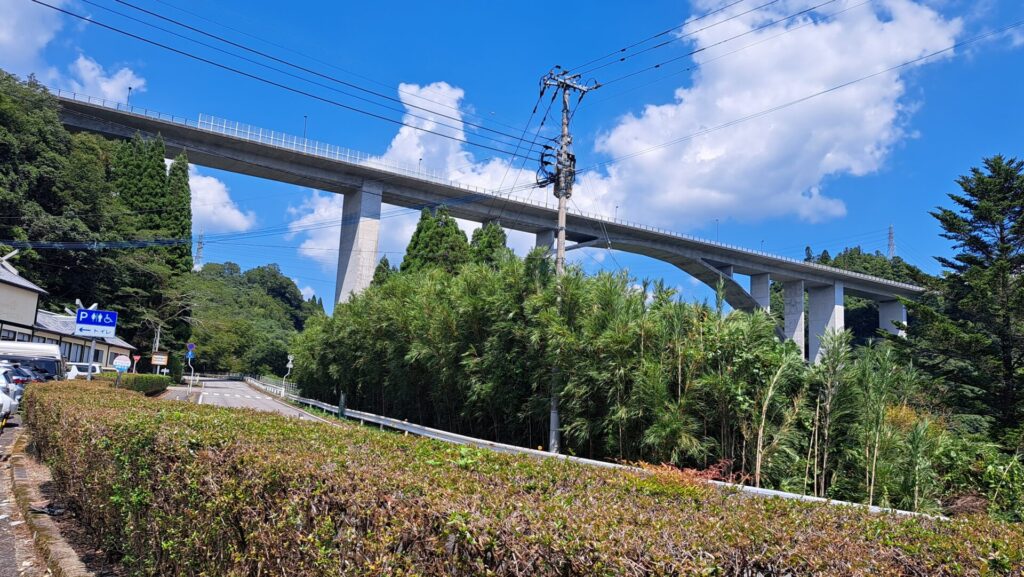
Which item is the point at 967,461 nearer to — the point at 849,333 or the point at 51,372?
the point at 849,333

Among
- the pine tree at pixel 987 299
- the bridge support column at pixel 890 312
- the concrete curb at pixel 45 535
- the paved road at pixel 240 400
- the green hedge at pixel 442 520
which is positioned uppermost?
the bridge support column at pixel 890 312

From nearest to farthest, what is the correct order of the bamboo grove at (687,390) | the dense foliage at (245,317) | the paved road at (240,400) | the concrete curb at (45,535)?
the concrete curb at (45,535) < the bamboo grove at (687,390) < the paved road at (240,400) < the dense foliage at (245,317)

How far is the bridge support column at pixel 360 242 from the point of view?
1602 inches

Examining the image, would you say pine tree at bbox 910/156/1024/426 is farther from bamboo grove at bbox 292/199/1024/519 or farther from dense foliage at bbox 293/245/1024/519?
dense foliage at bbox 293/245/1024/519

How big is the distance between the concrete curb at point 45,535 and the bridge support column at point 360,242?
109 feet

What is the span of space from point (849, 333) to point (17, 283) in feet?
98.7

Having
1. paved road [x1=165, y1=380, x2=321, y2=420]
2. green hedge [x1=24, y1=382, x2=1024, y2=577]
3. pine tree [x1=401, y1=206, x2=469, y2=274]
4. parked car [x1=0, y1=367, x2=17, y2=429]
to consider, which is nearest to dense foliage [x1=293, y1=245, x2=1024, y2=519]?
green hedge [x1=24, y1=382, x2=1024, y2=577]

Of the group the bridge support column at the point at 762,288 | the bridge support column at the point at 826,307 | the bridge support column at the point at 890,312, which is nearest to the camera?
the bridge support column at the point at 762,288

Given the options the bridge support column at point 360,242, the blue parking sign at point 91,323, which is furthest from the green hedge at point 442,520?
the bridge support column at point 360,242

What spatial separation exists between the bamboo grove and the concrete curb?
7677mm

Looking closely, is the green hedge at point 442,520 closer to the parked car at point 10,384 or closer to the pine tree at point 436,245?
the parked car at point 10,384

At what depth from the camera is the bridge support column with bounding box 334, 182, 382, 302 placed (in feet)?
133

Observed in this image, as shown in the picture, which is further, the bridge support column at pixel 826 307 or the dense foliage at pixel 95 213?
the bridge support column at pixel 826 307

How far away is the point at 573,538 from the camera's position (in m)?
1.83
